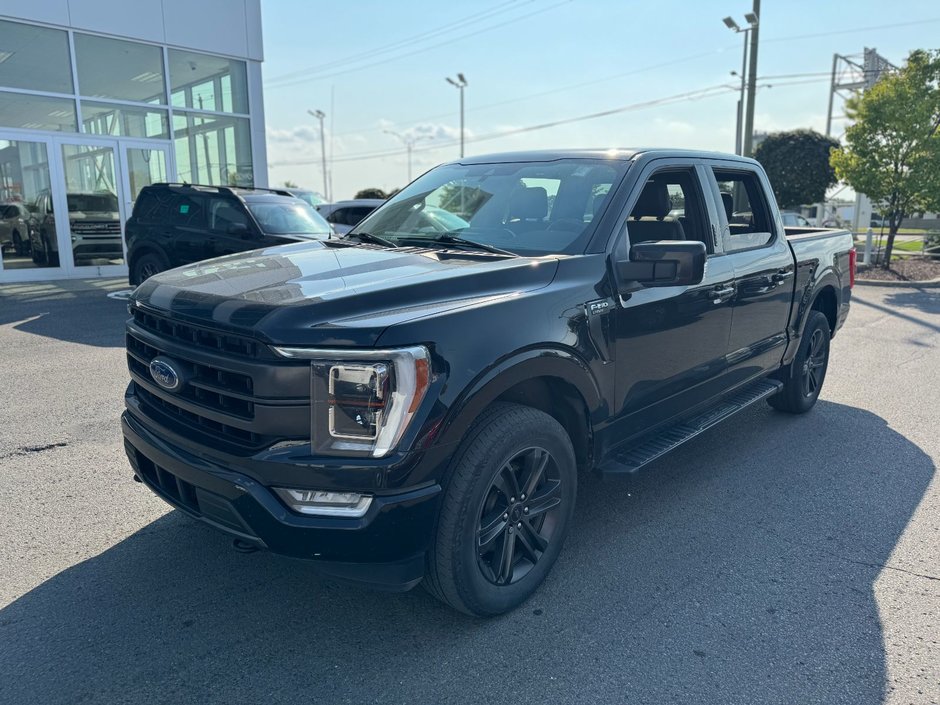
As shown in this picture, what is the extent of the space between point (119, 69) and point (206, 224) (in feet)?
24.9

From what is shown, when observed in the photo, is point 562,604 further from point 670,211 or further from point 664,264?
point 670,211

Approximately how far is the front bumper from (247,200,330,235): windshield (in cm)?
771

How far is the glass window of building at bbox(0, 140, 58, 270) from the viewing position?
44.7 feet

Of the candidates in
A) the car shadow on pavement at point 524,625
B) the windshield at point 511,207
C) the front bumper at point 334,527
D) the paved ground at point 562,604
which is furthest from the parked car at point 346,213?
the front bumper at point 334,527

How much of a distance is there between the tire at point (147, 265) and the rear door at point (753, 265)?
335 inches

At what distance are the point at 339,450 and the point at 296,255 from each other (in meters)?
1.46

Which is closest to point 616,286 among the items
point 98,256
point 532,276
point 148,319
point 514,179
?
point 532,276

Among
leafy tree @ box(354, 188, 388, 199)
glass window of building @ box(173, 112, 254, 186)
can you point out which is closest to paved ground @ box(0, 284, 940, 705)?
glass window of building @ box(173, 112, 254, 186)

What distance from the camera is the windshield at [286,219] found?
32.4ft

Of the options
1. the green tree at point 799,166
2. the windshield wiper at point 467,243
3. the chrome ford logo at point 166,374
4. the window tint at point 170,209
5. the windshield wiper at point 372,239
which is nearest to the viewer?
the chrome ford logo at point 166,374

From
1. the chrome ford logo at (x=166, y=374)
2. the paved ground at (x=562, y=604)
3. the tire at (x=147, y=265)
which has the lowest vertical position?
the paved ground at (x=562, y=604)

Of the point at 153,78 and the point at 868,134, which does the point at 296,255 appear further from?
the point at 868,134

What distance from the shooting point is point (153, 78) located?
15.5 m

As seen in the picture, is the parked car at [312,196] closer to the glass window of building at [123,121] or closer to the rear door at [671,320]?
the glass window of building at [123,121]
